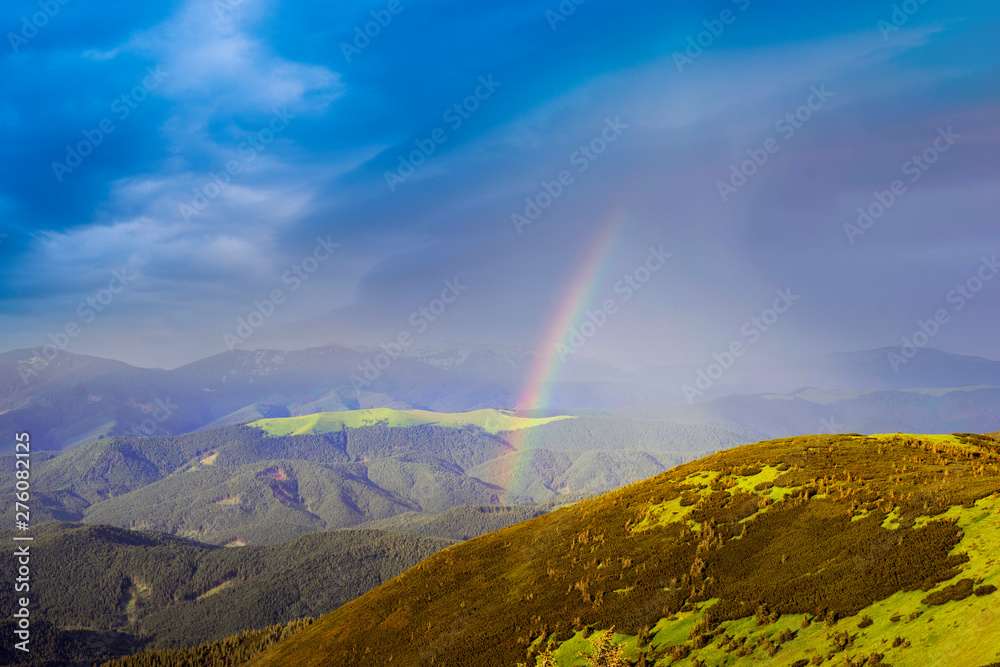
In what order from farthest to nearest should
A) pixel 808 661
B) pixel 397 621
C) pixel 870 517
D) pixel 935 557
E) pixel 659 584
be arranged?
pixel 397 621 → pixel 659 584 → pixel 870 517 → pixel 935 557 → pixel 808 661

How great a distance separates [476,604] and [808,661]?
112ft

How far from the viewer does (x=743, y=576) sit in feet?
117

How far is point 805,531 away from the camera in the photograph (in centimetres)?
3825

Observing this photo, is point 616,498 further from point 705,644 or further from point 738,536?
point 705,644

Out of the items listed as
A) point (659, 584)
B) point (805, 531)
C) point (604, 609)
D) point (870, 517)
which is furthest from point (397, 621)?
point (870, 517)

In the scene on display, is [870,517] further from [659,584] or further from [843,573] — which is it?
[659,584]

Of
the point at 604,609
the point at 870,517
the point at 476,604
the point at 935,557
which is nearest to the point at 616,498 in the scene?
the point at 476,604

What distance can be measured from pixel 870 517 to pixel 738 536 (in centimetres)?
928

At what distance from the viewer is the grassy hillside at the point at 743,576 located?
84.2ft

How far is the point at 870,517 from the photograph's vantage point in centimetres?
3628

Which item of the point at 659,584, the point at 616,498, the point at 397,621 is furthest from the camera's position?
the point at 616,498

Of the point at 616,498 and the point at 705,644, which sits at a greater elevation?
the point at 616,498

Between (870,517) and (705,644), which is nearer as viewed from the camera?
(705,644)

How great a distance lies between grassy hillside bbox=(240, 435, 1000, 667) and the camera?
25672 millimetres
